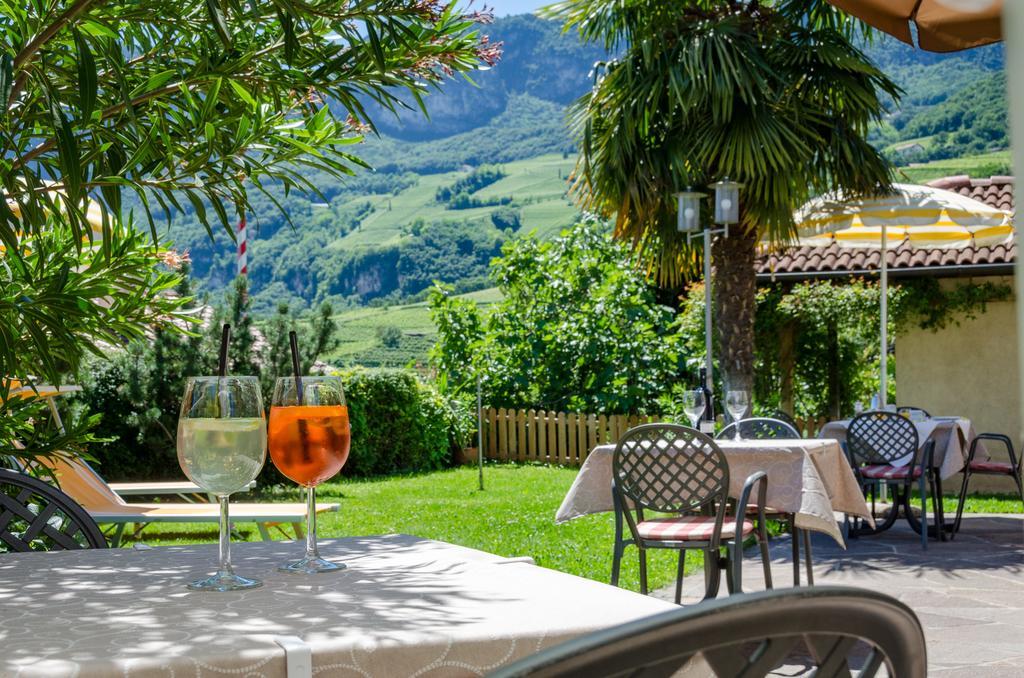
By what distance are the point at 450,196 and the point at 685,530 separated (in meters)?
75.6

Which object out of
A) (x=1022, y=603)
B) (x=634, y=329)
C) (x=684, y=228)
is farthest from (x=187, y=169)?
(x=634, y=329)

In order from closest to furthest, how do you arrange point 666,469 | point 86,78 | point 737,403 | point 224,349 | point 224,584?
point 224,584 < point 224,349 < point 86,78 < point 666,469 < point 737,403

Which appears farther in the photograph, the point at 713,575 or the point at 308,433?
the point at 713,575

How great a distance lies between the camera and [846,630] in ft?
2.35

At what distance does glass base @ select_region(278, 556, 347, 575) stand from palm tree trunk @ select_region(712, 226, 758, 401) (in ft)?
28.3

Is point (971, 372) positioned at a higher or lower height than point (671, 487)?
higher

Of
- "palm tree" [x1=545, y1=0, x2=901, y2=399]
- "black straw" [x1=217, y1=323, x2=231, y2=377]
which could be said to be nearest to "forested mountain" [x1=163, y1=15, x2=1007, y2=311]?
"palm tree" [x1=545, y1=0, x2=901, y2=399]

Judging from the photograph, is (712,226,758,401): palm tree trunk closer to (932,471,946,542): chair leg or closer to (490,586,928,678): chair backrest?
(932,471,946,542): chair leg

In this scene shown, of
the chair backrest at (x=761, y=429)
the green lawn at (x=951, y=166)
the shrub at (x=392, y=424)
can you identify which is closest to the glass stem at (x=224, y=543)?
the chair backrest at (x=761, y=429)

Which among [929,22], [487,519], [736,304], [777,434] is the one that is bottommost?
[487,519]

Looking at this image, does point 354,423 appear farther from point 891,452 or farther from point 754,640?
point 754,640

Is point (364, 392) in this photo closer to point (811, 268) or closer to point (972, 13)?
point (811, 268)

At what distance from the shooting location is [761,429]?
7441 millimetres

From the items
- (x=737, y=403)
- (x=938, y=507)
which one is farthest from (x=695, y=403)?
(x=938, y=507)
